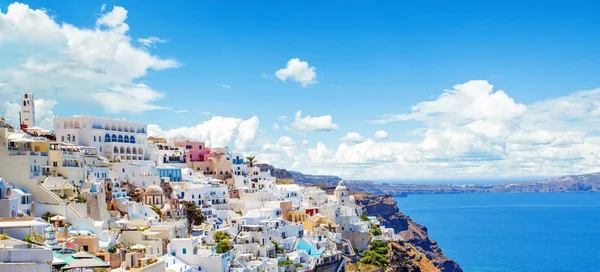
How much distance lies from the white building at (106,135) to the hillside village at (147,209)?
0.11 metres

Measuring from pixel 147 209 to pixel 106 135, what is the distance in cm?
1680

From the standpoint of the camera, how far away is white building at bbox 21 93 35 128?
227 ft

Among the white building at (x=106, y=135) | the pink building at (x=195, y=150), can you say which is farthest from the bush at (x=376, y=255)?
the white building at (x=106, y=135)

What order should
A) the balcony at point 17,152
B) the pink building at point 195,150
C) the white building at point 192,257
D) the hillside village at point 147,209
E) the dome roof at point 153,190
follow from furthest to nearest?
1. the pink building at point 195,150
2. the dome roof at point 153,190
3. the balcony at point 17,152
4. the white building at point 192,257
5. the hillside village at point 147,209

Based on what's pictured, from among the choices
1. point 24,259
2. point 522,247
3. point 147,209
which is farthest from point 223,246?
point 522,247

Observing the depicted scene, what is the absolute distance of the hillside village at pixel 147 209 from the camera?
39.3 meters

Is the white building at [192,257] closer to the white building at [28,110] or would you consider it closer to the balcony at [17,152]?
the balcony at [17,152]

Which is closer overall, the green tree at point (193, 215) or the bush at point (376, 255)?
the green tree at point (193, 215)

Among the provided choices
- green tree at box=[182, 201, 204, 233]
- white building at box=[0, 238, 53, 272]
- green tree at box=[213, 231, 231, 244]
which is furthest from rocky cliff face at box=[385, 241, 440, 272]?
white building at box=[0, 238, 53, 272]

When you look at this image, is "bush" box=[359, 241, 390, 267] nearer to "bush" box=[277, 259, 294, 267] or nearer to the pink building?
"bush" box=[277, 259, 294, 267]

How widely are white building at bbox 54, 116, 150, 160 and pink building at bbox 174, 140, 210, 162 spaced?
34.2ft

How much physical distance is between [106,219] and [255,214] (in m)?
17.7

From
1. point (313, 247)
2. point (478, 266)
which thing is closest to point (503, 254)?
point (478, 266)

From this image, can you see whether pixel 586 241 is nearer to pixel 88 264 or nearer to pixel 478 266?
pixel 478 266
